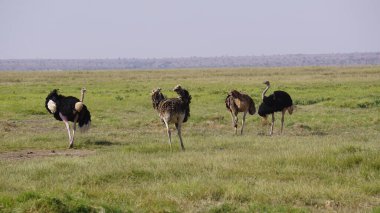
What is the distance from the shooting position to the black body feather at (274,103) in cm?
1967

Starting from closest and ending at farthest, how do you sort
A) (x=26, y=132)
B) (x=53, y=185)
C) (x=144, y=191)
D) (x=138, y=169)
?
(x=144, y=191) < (x=53, y=185) < (x=138, y=169) < (x=26, y=132)

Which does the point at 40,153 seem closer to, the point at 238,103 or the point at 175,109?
the point at 175,109

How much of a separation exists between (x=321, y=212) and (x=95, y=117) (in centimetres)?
1643

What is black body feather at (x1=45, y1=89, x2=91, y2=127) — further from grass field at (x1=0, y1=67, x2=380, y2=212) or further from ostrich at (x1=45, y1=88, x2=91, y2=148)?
grass field at (x1=0, y1=67, x2=380, y2=212)

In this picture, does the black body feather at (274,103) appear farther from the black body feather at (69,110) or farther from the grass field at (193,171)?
the black body feather at (69,110)

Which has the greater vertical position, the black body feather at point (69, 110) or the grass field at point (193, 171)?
the black body feather at point (69, 110)

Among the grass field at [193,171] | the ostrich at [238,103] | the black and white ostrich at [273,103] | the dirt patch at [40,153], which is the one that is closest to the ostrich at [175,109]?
the grass field at [193,171]

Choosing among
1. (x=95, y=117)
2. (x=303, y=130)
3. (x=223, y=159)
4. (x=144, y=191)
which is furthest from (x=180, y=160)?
(x=95, y=117)

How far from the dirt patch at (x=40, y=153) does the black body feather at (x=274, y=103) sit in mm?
6452

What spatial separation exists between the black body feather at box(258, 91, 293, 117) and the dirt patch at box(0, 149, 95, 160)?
645 centimetres

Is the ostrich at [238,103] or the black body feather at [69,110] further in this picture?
the ostrich at [238,103]

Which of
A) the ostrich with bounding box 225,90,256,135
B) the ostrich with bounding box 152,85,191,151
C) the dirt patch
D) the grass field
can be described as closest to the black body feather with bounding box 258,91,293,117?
the ostrich with bounding box 225,90,256,135

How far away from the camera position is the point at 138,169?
1132 cm

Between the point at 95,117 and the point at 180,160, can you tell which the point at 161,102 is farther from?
the point at 95,117
